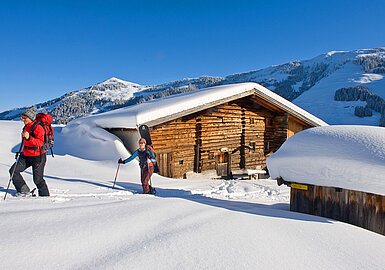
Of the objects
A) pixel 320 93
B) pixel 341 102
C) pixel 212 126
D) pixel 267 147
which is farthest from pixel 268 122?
pixel 320 93

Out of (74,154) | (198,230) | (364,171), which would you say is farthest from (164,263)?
(74,154)

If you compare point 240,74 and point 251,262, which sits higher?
point 240,74

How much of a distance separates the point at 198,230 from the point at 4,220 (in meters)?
1.91

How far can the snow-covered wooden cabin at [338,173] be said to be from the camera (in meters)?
3.09

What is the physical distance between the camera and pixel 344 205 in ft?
11.5

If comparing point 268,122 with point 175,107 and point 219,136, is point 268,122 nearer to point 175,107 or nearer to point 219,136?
point 219,136

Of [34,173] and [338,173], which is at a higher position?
[338,173]

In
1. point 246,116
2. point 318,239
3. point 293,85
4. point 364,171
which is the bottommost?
point 318,239

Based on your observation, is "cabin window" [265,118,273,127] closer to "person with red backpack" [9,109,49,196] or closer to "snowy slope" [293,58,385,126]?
"person with red backpack" [9,109,49,196]

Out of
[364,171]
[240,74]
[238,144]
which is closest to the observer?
[364,171]

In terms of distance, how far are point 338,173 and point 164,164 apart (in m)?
6.35

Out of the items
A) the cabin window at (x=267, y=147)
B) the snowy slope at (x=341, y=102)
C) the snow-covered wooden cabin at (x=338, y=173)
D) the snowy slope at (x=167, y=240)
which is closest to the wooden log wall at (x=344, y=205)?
the snow-covered wooden cabin at (x=338, y=173)

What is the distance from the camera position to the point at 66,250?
168 centimetres

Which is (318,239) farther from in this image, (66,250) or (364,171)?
(66,250)
